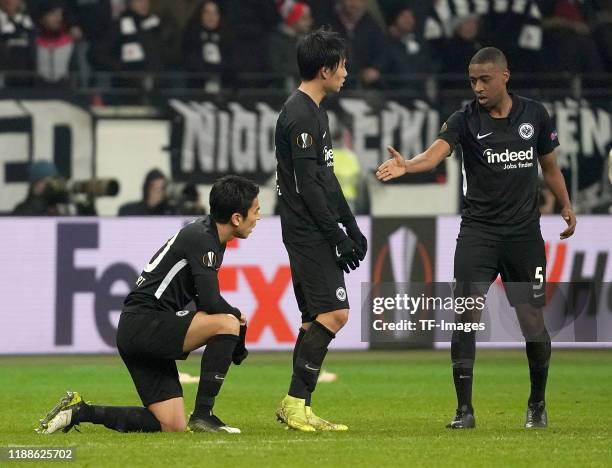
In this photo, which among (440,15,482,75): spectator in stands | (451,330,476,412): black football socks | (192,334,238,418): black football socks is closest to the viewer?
(192,334,238,418): black football socks

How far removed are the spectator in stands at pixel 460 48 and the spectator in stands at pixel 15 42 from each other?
465cm

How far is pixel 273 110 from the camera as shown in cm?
1584

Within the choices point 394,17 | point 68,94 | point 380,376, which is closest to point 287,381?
point 380,376

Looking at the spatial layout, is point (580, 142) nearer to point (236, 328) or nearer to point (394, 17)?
point (394, 17)

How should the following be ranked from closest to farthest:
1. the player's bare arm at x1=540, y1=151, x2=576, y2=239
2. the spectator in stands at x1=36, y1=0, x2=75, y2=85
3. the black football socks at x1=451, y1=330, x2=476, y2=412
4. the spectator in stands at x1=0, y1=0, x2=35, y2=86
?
the black football socks at x1=451, y1=330, x2=476, y2=412 < the player's bare arm at x1=540, y1=151, x2=576, y2=239 < the spectator in stands at x1=0, y1=0, x2=35, y2=86 < the spectator in stands at x1=36, y1=0, x2=75, y2=85

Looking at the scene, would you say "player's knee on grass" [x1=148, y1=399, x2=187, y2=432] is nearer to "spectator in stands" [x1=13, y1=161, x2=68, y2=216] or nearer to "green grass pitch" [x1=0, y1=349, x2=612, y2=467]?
"green grass pitch" [x1=0, y1=349, x2=612, y2=467]

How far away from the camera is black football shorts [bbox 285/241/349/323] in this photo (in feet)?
26.6

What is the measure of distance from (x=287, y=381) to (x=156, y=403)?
454 cm

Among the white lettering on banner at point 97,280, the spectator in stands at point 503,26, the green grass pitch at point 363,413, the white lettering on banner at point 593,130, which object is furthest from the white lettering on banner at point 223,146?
the white lettering on banner at point 593,130

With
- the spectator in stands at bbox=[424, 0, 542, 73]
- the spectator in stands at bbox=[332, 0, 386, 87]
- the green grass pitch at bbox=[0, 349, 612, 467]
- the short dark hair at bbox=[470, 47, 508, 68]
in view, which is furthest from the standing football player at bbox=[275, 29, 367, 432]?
the spectator in stands at bbox=[424, 0, 542, 73]

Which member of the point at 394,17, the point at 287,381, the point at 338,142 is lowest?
the point at 287,381

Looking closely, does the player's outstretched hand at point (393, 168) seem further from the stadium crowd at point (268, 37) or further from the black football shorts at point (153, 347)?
the stadium crowd at point (268, 37)

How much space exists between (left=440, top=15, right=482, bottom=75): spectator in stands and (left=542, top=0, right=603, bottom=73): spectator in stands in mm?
854

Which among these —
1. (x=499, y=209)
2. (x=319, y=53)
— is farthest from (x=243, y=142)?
(x=319, y=53)
